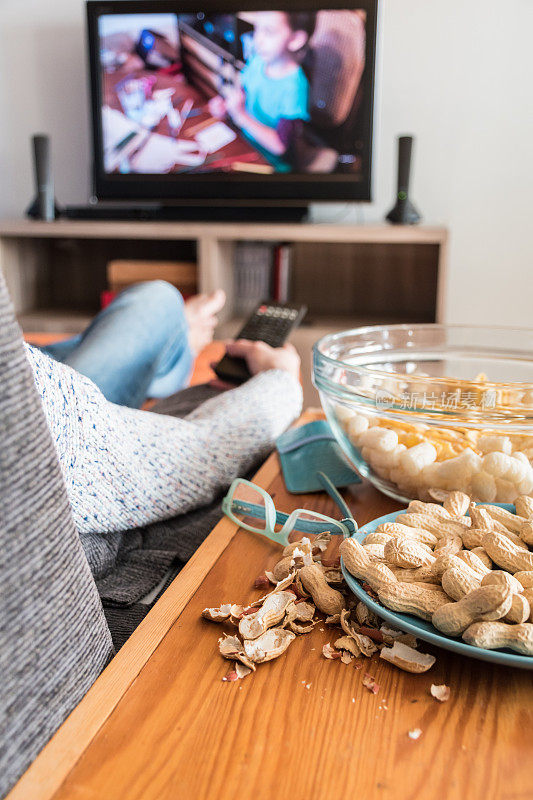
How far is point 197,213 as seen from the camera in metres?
2.57

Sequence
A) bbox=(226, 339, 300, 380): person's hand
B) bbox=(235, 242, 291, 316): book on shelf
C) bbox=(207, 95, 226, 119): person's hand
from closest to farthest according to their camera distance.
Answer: bbox=(226, 339, 300, 380): person's hand, bbox=(207, 95, 226, 119): person's hand, bbox=(235, 242, 291, 316): book on shelf

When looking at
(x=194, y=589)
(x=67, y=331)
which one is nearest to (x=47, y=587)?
(x=194, y=589)

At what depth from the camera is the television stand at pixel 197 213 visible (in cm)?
250

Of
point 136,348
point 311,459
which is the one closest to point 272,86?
point 136,348

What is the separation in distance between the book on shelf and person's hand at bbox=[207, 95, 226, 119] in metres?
0.46

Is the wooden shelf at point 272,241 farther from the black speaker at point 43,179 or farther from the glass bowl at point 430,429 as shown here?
the glass bowl at point 430,429

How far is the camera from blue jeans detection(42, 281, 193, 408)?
1.16 m

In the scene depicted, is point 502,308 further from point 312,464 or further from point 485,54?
point 312,464

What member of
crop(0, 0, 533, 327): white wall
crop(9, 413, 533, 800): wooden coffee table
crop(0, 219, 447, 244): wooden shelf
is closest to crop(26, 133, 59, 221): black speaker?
crop(0, 219, 447, 244): wooden shelf

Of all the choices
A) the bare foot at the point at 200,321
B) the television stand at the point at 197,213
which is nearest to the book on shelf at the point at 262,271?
the television stand at the point at 197,213

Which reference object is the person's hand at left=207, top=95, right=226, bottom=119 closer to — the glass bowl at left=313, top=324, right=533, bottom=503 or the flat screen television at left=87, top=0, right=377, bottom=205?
the flat screen television at left=87, top=0, right=377, bottom=205

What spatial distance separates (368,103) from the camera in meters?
2.36

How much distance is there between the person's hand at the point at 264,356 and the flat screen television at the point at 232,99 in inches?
58.6

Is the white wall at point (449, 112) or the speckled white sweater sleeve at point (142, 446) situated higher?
the white wall at point (449, 112)
